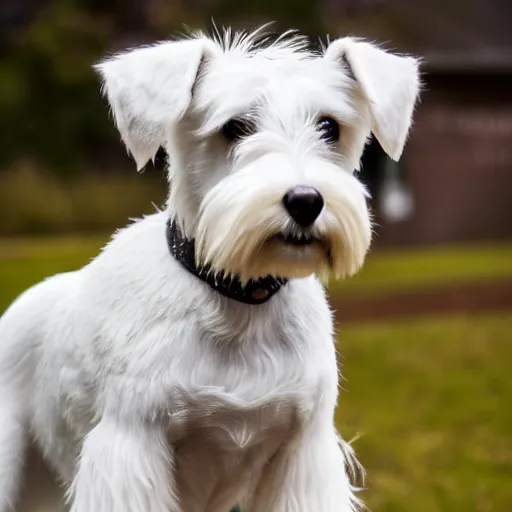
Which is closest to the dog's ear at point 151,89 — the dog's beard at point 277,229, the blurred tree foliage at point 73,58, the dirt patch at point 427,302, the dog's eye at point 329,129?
the dog's beard at point 277,229

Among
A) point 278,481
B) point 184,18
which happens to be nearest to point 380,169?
point 184,18

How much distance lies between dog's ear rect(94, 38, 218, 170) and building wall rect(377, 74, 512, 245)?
54.0 ft

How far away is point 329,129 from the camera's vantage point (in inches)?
94.9

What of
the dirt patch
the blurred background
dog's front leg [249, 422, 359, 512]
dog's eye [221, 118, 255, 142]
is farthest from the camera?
the blurred background

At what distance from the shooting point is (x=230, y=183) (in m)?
2.23

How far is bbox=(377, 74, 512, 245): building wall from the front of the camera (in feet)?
61.5

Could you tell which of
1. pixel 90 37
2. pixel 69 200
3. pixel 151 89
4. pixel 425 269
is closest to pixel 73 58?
pixel 90 37

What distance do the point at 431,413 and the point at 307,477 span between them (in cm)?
337

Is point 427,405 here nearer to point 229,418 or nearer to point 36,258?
point 229,418

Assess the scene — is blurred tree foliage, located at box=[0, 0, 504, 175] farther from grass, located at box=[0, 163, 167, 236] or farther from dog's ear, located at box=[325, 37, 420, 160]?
dog's ear, located at box=[325, 37, 420, 160]

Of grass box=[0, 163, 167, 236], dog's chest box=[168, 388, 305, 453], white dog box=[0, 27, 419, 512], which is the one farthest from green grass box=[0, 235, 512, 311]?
dog's chest box=[168, 388, 305, 453]

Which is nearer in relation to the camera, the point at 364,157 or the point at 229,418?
the point at 229,418

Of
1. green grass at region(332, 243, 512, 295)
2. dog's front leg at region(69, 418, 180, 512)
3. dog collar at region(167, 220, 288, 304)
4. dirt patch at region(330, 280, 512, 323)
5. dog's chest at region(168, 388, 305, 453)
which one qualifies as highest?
dog collar at region(167, 220, 288, 304)

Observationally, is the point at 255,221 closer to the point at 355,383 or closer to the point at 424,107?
the point at 355,383
